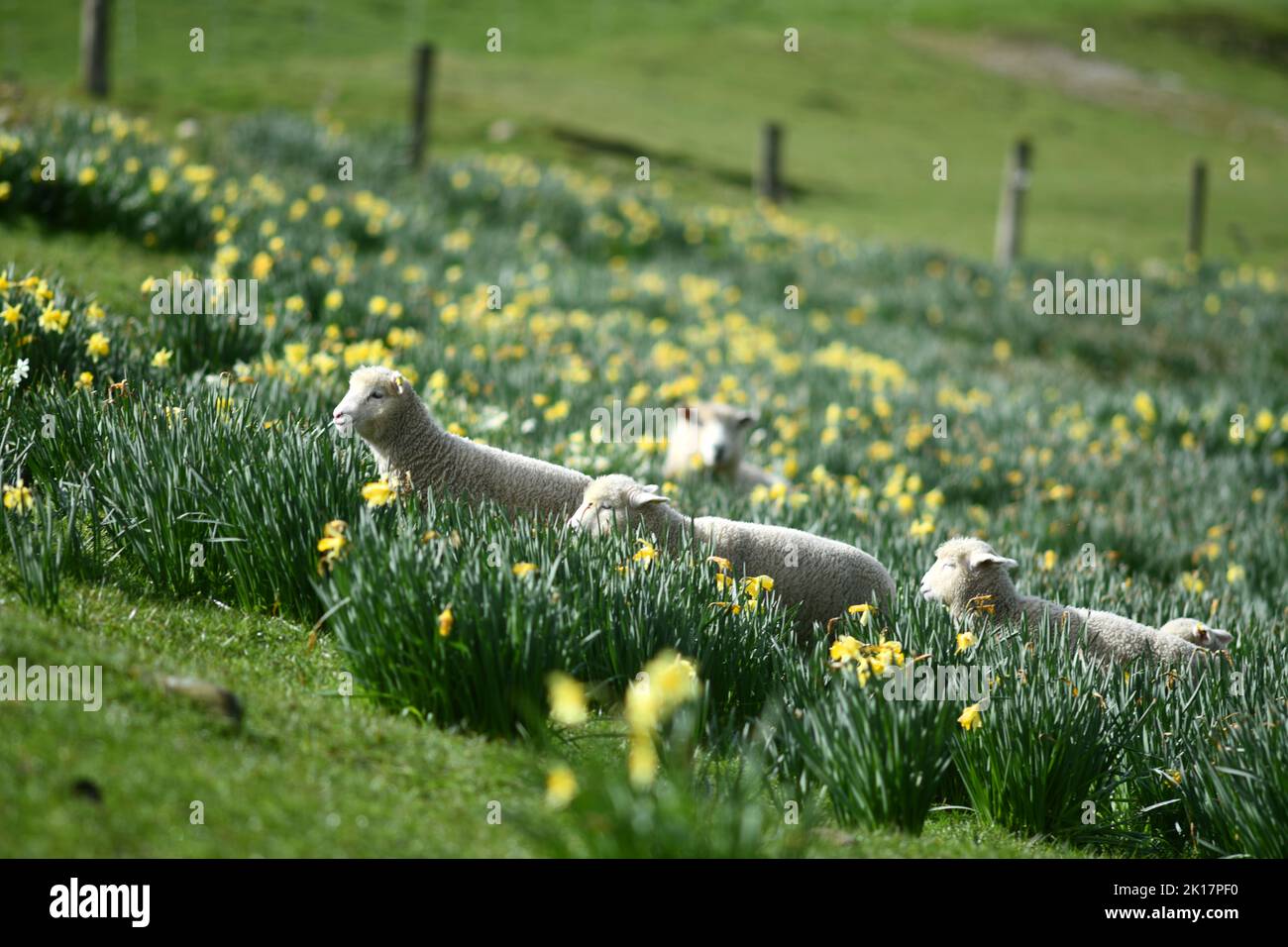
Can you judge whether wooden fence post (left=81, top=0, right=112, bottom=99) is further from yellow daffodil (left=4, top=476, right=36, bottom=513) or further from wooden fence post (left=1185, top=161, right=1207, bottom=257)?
wooden fence post (left=1185, top=161, right=1207, bottom=257)

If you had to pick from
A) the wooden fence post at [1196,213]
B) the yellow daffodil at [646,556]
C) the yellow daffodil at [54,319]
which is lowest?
the yellow daffodil at [646,556]

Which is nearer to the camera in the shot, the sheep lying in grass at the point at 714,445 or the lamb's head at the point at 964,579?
the lamb's head at the point at 964,579

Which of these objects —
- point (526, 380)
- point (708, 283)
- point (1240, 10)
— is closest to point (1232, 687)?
point (526, 380)

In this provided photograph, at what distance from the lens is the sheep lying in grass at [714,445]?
7.81 meters

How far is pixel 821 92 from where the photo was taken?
44.3 meters

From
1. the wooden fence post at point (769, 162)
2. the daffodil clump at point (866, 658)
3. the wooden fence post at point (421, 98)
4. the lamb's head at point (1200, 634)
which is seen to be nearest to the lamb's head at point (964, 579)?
the lamb's head at point (1200, 634)

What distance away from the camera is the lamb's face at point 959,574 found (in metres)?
5.24

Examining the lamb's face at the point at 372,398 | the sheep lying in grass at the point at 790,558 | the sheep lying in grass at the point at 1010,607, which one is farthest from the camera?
the sheep lying in grass at the point at 1010,607

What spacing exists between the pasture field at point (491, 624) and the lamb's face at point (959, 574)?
55 cm

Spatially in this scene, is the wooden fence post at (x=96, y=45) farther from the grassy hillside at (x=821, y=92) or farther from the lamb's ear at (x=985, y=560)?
the lamb's ear at (x=985, y=560)

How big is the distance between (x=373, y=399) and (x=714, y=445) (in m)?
3.29

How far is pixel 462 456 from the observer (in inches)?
200

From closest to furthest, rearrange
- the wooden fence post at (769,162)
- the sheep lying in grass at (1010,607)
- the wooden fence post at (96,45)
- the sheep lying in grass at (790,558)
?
1. the sheep lying in grass at (790,558)
2. the sheep lying in grass at (1010,607)
3. the wooden fence post at (96,45)
4. the wooden fence post at (769,162)

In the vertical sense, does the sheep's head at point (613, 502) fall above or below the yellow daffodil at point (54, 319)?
below
